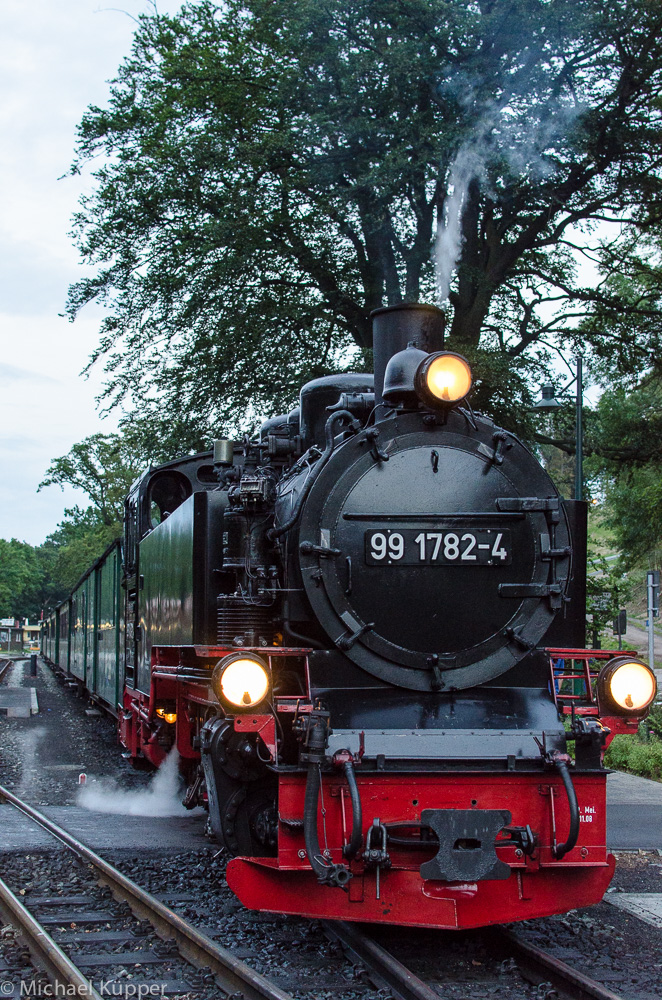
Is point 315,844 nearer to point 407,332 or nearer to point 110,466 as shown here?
point 407,332

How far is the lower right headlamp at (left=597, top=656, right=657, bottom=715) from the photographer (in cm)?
486

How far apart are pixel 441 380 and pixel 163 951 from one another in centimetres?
297

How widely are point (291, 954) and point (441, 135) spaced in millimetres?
11130

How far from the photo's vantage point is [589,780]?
4.57 metres

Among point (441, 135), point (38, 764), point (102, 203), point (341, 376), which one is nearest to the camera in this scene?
point (341, 376)

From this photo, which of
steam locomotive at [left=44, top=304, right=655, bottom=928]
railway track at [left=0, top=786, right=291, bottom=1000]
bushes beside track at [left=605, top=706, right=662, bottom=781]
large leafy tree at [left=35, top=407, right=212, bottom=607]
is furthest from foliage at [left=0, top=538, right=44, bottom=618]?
steam locomotive at [left=44, top=304, right=655, bottom=928]

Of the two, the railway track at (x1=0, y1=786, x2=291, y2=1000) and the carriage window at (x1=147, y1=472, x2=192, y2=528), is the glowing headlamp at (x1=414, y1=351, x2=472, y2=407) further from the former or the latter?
the carriage window at (x1=147, y1=472, x2=192, y2=528)

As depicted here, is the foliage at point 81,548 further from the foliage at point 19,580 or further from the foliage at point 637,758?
the foliage at point 637,758

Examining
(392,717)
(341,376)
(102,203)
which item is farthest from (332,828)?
(102,203)

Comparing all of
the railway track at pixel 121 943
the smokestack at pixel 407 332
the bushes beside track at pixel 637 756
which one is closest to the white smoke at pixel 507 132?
the bushes beside track at pixel 637 756

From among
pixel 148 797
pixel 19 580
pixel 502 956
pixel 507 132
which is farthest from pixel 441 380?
pixel 19 580

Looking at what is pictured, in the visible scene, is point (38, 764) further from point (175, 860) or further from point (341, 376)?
point (341, 376)

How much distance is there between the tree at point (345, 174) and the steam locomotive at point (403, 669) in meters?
8.28

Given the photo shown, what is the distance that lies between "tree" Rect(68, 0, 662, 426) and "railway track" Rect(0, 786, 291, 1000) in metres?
9.79
